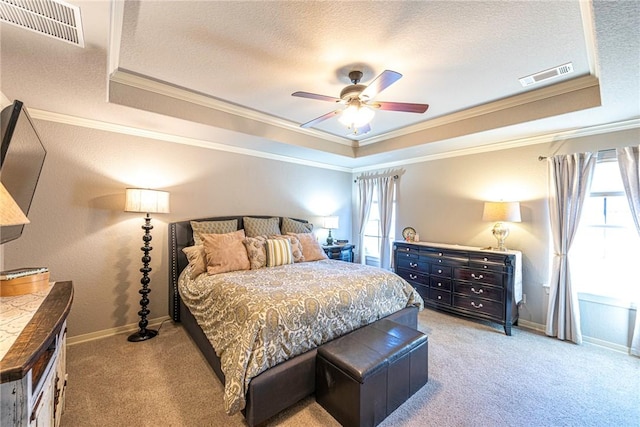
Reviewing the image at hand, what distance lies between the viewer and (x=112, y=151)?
9.82 ft

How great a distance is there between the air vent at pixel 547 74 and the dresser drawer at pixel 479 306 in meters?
2.47

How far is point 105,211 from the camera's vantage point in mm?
2947

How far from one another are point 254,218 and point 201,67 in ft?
6.93

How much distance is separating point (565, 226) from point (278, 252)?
136 inches

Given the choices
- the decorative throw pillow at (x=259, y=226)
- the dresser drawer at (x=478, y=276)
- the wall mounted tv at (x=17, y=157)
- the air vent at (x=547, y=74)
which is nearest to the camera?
the wall mounted tv at (x=17, y=157)

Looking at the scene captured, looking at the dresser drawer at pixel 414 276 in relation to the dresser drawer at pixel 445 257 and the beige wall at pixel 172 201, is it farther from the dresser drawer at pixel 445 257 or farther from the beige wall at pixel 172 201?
the beige wall at pixel 172 201

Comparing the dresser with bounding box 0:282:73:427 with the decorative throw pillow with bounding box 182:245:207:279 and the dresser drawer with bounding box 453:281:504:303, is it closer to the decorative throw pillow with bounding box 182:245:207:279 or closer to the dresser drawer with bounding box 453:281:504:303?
the decorative throw pillow with bounding box 182:245:207:279

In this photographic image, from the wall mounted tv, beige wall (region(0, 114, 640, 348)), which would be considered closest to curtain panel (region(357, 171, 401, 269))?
beige wall (region(0, 114, 640, 348))

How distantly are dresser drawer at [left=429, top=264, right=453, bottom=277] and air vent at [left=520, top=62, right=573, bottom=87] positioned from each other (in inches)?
90.5

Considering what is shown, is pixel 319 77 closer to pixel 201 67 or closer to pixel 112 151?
pixel 201 67

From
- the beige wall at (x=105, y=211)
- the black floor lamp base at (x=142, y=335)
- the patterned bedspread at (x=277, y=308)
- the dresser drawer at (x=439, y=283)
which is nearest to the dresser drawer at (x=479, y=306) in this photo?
the dresser drawer at (x=439, y=283)

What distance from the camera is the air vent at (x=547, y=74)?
2258 millimetres

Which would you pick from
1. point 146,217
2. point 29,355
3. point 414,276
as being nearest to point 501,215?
point 414,276

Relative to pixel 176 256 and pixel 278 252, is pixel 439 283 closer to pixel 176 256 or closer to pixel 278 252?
pixel 278 252
